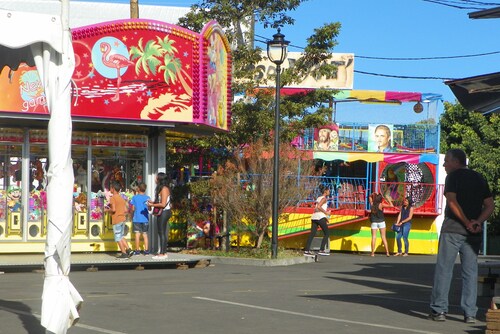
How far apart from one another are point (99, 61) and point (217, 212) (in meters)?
5.92

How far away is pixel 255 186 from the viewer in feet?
74.2

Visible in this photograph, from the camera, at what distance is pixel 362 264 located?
73.2 feet

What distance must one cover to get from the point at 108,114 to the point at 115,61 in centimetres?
119

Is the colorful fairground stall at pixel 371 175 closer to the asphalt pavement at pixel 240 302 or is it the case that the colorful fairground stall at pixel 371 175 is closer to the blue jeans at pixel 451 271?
the asphalt pavement at pixel 240 302

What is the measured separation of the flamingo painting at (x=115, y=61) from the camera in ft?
64.4

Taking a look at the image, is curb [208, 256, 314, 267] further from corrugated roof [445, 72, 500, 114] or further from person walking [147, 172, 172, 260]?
corrugated roof [445, 72, 500, 114]

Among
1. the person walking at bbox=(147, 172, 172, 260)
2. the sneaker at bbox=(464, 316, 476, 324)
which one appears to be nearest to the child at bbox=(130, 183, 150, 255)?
the person walking at bbox=(147, 172, 172, 260)

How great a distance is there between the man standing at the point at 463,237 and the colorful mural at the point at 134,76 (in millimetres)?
10250

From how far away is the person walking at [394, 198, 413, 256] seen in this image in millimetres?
26828

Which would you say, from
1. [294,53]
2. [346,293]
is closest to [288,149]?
[346,293]

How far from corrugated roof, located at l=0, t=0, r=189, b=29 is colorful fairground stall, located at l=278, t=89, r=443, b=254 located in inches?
677

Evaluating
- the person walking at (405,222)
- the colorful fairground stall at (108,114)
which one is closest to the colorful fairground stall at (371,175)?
the person walking at (405,222)

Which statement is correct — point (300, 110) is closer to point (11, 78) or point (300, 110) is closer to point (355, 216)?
point (355, 216)

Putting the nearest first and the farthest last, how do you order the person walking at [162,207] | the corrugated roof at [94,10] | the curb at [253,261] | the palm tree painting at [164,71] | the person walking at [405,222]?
the person walking at [162,207]
the palm tree painting at [164,71]
the curb at [253,261]
the person walking at [405,222]
the corrugated roof at [94,10]
